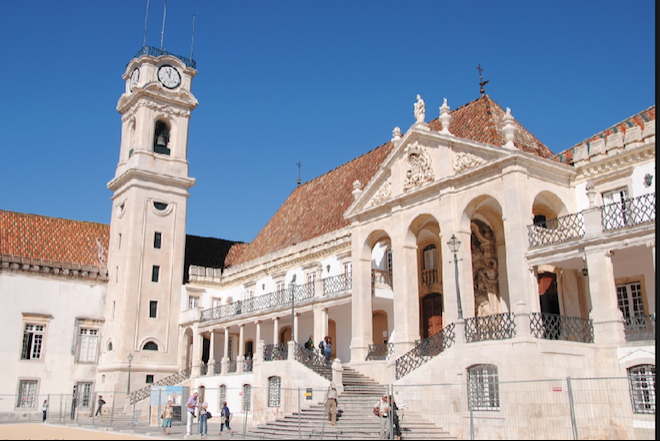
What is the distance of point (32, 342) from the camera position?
35.9 metres

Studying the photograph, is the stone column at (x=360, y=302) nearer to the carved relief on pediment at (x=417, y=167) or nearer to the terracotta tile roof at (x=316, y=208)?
the carved relief on pediment at (x=417, y=167)

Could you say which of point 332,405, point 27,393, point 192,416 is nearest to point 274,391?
point 192,416

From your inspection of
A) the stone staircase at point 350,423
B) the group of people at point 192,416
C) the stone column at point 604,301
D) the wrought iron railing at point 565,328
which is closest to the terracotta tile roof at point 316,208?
the stone staircase at point 350,423

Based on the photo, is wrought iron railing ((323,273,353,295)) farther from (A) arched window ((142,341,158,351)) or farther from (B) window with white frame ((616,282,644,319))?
(A) arched window ((142,341,158,351))

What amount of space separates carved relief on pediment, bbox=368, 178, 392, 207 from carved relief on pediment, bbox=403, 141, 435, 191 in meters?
0.96

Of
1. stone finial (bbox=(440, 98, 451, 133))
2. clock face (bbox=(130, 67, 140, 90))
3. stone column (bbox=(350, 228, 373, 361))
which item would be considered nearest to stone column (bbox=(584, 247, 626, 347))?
stone finial (bbox=(440, 98, 451, 133))

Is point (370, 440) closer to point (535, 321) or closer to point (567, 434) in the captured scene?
point (567, 434)

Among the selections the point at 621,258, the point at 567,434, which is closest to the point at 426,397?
the point at 567,434

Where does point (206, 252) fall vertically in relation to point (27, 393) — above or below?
above

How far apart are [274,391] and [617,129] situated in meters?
15.6

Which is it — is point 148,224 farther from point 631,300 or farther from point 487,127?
point 631,300

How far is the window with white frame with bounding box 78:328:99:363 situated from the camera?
3784cm

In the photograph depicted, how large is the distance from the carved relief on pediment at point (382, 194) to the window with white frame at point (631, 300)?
362 inches

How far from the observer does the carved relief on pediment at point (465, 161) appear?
71.3 feet
